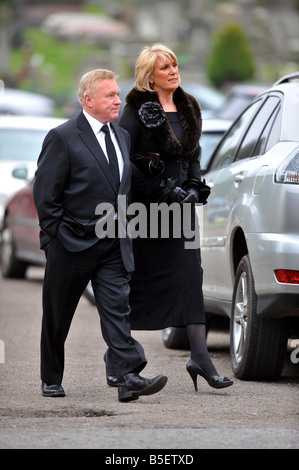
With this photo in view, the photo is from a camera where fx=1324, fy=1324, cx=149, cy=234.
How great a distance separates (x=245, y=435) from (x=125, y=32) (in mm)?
70718

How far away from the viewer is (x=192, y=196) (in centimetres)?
706

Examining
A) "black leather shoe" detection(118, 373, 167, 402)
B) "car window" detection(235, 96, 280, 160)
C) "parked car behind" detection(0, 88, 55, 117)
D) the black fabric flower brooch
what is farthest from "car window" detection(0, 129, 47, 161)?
"parked car behind" detection(0, 88, 55, 117)

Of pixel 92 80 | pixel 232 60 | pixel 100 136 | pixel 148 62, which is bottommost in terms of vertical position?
pixel 100 136

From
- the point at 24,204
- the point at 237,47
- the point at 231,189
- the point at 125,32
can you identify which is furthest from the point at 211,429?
the point at 125,32

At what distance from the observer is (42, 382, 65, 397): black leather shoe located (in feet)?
22.8

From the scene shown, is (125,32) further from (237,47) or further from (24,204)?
(24,204)

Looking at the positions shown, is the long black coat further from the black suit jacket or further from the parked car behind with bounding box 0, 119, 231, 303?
the parked car behind with bounding box 0, 119, 231, 303

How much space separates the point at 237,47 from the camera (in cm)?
4734

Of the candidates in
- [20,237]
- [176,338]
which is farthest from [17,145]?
[176,338]

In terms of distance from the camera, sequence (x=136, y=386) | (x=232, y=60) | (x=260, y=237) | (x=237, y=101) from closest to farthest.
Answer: (x=136, y=386) → (x=260, y=237) → (x=237, y=101) → (x=232, y=60)

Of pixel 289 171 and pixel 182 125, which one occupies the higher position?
pixel 182 125

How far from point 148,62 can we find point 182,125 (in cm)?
39

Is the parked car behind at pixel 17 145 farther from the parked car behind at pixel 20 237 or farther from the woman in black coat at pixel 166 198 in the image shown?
the woman in black coat at pixel 166 198

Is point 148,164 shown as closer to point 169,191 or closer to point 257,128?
point 169,191
